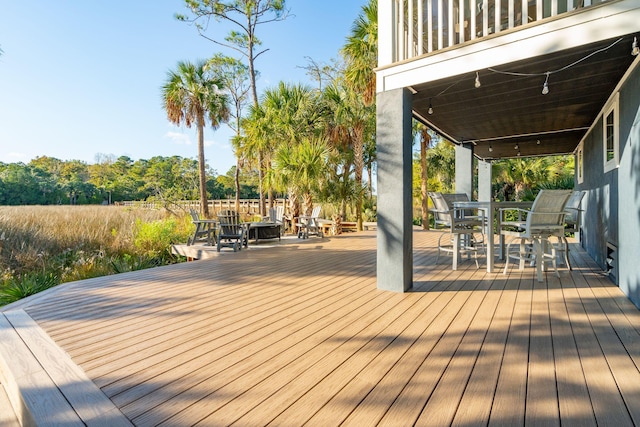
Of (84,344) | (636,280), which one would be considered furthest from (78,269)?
(636,280)

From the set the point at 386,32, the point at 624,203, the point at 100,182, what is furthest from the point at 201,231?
the point at 100,182

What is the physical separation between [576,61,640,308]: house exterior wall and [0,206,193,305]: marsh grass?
667cm

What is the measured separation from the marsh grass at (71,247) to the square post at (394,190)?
14.8 ft

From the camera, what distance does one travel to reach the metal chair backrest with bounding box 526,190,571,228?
3705mm

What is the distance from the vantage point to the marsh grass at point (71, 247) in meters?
5.10

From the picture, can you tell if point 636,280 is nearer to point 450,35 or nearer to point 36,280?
point 450,35

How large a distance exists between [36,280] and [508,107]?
292 inches

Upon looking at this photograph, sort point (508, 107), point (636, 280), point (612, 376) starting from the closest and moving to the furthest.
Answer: point (612, 376) < point (636, 280) < point (508, 107)

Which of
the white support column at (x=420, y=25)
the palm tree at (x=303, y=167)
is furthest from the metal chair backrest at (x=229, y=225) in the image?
the white support column at (x=420, y=25)

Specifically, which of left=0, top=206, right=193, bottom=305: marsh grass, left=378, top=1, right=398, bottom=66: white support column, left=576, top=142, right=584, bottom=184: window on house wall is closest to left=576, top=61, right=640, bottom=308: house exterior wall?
left=378, top=1, right=398, bottom=66: white support column

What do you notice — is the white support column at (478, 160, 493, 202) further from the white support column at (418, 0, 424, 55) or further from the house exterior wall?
the white support column at (418, 0, 424, 55)

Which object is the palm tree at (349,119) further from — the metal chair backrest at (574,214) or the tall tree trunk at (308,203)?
the metal chair backrest at (574,214)

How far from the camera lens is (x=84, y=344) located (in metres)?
2.12

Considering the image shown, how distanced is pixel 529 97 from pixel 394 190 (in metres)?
2.86
